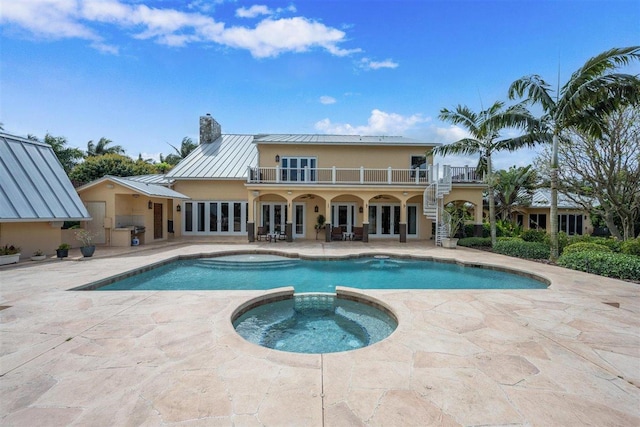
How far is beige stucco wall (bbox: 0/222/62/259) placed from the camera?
10.5 metres

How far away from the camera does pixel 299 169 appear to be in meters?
17.6

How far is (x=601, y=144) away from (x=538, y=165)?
368 cm

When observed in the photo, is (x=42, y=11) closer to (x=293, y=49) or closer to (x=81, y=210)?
(x=81, y=210)

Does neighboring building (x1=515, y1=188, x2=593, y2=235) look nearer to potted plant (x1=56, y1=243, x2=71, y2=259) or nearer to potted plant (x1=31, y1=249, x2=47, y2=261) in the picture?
potted plant (x1=56, y1=243, x2=71, y2=259)

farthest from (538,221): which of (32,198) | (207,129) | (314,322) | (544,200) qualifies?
(32,198)

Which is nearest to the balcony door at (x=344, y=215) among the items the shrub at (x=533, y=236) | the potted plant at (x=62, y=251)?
the shrub at (x=533, y=236)

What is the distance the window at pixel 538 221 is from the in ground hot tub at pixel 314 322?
2542 cm

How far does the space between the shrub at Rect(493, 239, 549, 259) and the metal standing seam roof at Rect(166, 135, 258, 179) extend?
583 inches

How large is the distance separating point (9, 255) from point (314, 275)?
34.3 ft

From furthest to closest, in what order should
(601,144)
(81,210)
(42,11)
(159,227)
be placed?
Answer: (159,227)
(601,144)
(81,210)
(42,11)

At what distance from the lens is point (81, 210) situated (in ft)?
41.2

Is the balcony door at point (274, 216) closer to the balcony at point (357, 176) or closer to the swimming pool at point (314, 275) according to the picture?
the balcony at point (357, 176)

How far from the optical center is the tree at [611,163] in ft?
44.7

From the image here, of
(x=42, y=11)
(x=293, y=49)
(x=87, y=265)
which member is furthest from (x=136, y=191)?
(x=293, y=49)
